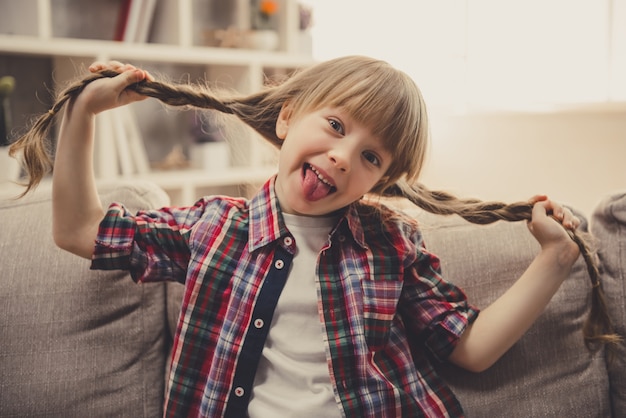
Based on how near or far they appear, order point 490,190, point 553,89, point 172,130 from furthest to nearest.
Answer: point 172,130 < point 490,190 < point 553,89

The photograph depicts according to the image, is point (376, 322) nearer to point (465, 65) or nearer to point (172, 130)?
point (465, 65)

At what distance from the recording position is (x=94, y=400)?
3.54ft

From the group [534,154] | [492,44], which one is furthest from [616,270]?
[492,44]

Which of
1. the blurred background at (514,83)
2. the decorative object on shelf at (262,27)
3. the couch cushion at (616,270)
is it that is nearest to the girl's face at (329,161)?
the couch cushion at (616,270)

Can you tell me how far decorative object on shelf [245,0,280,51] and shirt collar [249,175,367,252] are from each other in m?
1.81

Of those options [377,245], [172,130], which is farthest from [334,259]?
[172,130]

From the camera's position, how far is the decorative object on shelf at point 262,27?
2.79 metres

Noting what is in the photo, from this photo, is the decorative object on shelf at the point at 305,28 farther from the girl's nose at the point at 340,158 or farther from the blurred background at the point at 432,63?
the girl's nose at the point at 340,158

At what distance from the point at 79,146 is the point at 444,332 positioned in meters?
0.64

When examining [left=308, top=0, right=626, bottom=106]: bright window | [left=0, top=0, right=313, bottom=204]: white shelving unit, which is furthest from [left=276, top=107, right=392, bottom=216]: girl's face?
[left=308, top=0, right=626, bottom=106]: bright window

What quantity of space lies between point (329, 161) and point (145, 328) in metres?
0.46

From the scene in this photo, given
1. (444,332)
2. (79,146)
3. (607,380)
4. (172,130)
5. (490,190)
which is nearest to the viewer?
(79,146)

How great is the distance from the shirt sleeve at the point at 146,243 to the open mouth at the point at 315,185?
0.65 ft

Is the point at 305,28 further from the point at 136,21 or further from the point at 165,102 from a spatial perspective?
the point at 165,102
